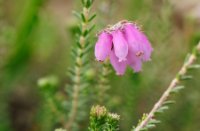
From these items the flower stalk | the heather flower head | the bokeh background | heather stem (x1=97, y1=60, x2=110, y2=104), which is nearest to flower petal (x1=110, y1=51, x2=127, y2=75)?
the heather flower head

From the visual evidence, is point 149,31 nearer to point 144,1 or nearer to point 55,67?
point 144,1

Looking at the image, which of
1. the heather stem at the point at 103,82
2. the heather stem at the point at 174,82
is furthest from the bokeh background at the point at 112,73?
the heather stem at the point at 174,82

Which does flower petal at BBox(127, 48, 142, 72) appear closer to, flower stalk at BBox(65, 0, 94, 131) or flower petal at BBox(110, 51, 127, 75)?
flower petal at BBox(110, 51, 127, 75)

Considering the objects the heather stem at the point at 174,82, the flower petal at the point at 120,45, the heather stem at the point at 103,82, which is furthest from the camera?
the heather stem at the point at 103,82

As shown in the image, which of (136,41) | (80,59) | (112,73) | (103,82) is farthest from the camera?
(112,73)

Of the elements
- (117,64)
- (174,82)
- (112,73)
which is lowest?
(174,82)

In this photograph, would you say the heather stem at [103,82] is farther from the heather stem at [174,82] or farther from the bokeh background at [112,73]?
the heather stem at [174,82]

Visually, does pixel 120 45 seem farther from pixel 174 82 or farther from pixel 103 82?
pixel 103 82

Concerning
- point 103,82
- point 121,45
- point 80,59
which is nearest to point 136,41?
point 121,45
